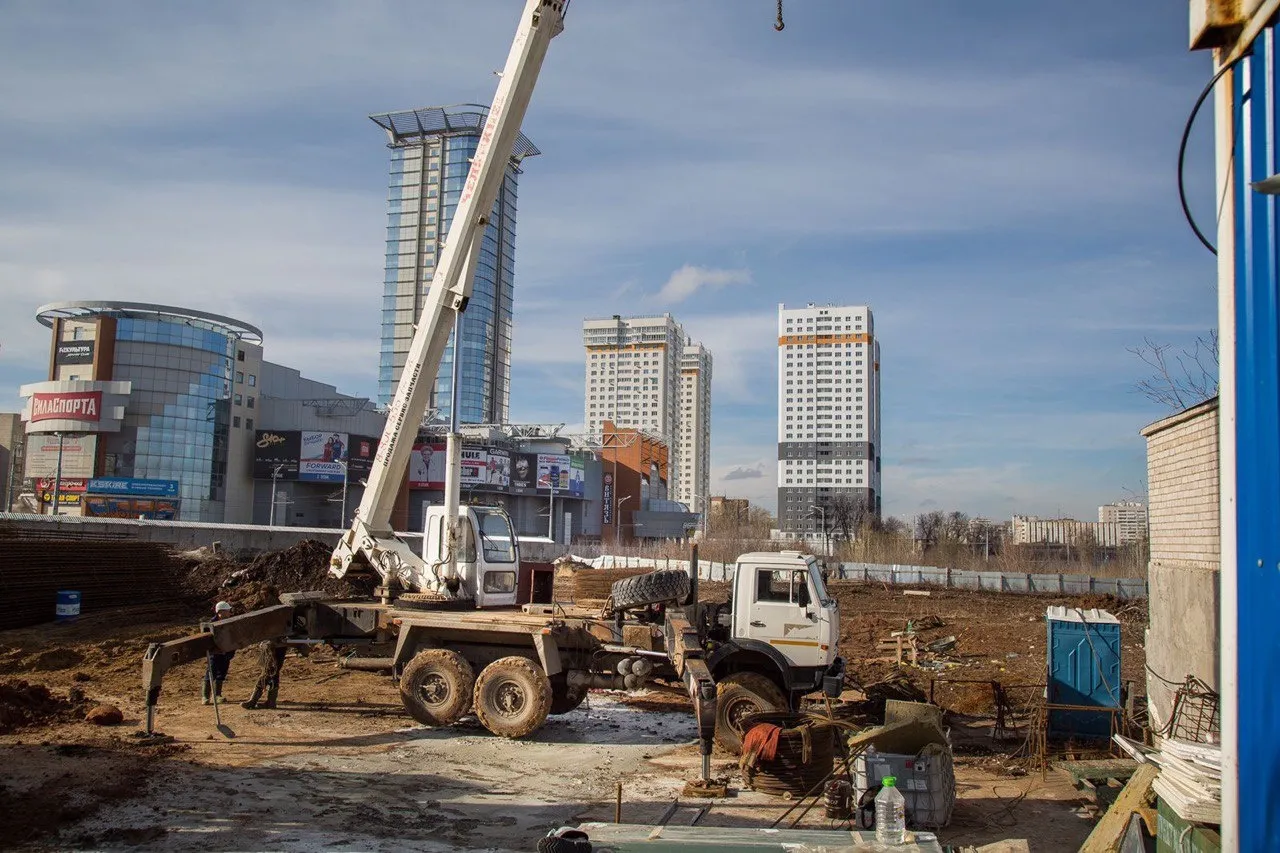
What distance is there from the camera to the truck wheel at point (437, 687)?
1232cm

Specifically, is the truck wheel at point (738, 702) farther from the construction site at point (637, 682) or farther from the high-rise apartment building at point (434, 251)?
the high-rise apartment building at point (434, 251)

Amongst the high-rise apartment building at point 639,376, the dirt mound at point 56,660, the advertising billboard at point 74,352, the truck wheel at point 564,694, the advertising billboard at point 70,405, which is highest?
the high-rise apartment building at point 639,376

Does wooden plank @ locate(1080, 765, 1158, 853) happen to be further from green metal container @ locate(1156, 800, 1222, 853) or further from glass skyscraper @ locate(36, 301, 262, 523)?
glass skyscraper @ locate(36, 301, 262, 523)

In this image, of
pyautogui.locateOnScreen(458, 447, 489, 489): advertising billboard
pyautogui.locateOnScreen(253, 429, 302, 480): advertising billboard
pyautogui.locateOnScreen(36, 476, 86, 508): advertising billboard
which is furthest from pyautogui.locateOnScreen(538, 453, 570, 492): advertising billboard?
pyautogui.locateOnScreen(36, 476, 86, 508): advertising billboard

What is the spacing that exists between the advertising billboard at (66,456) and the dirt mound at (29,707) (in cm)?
5662

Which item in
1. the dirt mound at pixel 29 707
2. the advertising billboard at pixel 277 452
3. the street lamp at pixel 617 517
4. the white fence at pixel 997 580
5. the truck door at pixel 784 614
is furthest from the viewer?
the street lamp at pixel 617 517

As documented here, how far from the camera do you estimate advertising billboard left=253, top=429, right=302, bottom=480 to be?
68.6m

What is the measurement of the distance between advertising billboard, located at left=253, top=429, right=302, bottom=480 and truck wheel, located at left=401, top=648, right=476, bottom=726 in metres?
59.9

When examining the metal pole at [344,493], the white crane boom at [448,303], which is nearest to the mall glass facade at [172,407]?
the metal pole at [344,493]

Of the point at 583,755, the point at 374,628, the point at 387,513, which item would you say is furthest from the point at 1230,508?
the point at 387,513

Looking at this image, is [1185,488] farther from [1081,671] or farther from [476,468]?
[476,468]

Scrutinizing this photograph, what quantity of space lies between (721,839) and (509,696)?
7.81 meters

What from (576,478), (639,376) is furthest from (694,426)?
(576,478)

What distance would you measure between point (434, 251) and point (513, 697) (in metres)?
81.1
